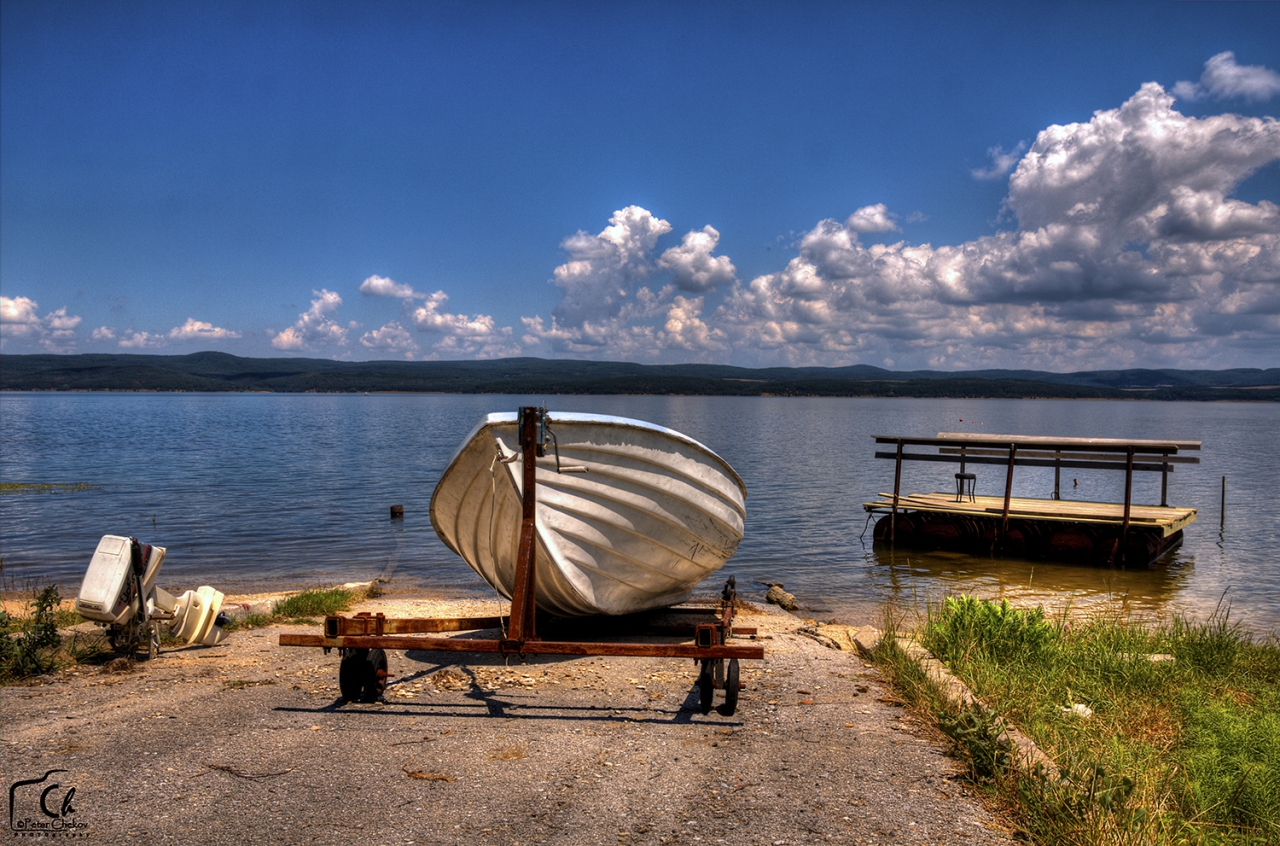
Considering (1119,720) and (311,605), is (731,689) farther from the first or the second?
(311,605)

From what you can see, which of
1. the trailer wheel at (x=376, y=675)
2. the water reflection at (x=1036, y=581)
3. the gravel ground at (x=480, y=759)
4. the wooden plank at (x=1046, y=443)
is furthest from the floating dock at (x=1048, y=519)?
the trailer wheel at (x=376, y=675)

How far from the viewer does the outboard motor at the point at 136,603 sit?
702 cm

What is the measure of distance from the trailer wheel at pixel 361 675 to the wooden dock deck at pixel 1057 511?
707 inches

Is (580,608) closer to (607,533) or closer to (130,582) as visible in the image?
(607,533)

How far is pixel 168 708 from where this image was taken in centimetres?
604

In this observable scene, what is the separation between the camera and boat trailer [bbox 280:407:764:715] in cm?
592

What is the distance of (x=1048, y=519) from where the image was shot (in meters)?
20.1

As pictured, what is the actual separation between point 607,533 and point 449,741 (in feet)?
8.20

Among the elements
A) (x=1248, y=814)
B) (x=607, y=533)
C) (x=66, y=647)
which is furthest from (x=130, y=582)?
(x=1248, y=814)

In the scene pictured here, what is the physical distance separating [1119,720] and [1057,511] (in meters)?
16.6

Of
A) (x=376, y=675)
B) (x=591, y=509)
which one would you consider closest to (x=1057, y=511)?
(x=591, y=509)

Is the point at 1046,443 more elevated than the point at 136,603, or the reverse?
the point at 1046,443

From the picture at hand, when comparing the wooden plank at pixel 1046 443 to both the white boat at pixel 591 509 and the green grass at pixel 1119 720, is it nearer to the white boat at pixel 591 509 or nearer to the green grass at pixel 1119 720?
the green grass at pixel 1119 720

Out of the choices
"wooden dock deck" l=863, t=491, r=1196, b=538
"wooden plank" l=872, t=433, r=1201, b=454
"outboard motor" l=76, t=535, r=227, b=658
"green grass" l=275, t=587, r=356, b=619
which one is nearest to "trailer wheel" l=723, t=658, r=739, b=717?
"outboard motor" l=76, t=535, r=227, b=658
